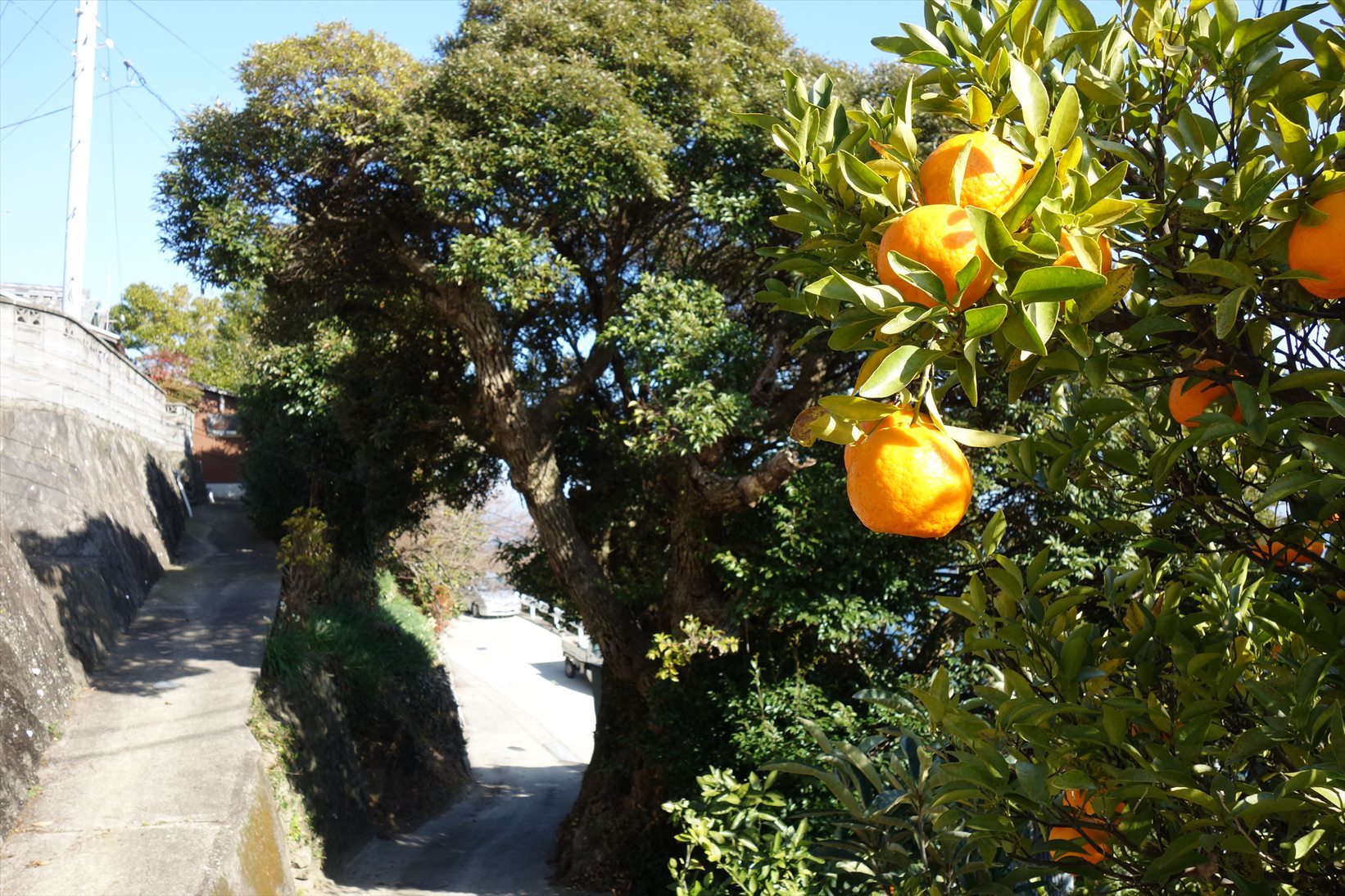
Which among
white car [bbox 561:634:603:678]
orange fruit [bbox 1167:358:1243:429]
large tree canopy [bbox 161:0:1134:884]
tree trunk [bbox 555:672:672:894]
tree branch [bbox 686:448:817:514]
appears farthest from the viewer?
white car [bbox 561:634:603:678]

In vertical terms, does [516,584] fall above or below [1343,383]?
below

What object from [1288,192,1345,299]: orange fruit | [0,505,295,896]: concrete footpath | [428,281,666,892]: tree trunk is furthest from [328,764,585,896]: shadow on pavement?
[1288,192,1345,299]: orange fruit

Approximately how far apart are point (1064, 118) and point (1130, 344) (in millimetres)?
537

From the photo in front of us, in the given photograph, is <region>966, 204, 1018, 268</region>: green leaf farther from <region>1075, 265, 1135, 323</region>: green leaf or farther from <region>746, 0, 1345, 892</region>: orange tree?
<region>1075, 265, 1135, 323</region>: green leaf

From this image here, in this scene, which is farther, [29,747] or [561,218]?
[561,218]

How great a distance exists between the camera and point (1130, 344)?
1675mm

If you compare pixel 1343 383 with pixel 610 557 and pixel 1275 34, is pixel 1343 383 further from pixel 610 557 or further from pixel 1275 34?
pixel 610 557

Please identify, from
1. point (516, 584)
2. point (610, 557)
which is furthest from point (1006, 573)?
point (516, 584)

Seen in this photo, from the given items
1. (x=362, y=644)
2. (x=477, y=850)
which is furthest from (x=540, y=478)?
(x=362, y=644)

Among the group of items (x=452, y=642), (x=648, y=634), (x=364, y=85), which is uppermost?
(x=364, y=85)

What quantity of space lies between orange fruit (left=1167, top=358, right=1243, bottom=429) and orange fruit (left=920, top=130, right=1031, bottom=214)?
55cm

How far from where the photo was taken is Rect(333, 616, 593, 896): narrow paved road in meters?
9.55

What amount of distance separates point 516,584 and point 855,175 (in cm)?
1007

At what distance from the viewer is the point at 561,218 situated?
7883 millimetres
